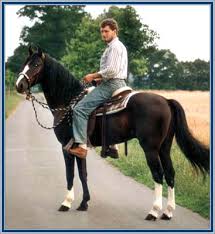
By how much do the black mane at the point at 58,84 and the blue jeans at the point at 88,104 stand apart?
1.25 feet

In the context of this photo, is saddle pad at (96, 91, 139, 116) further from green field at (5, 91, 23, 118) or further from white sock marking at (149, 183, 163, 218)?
green field at (5, 91, 23, 118)

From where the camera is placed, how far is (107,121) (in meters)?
6.57

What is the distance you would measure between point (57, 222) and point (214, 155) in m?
2.50

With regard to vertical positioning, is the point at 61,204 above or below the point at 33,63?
below

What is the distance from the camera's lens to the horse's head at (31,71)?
6.47 meters

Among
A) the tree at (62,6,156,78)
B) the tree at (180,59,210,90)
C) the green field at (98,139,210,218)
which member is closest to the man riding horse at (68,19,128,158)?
the green field at (98,139,210,218)

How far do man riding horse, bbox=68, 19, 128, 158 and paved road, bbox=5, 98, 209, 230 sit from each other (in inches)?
38.8

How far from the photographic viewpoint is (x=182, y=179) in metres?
8.12

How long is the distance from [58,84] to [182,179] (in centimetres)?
301

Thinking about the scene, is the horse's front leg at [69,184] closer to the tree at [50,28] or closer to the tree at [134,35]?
the tree at [50,28]

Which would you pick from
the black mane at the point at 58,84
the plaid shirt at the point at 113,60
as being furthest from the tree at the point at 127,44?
the plaid shirt at the point at 113,60

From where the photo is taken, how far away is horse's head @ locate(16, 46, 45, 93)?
6.47 metres

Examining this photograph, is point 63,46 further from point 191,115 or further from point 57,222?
point 57,222

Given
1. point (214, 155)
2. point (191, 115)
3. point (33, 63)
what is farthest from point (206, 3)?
point (191, 115)
